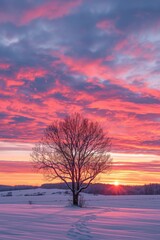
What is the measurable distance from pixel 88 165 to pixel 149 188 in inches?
3658

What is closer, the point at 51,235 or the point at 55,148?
the point at 51,235

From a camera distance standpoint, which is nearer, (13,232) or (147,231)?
(13,232)

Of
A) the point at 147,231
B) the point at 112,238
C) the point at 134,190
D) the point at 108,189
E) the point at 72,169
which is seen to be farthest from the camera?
the point at 134,190

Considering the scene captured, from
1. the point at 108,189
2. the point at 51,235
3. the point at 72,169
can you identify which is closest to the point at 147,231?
the point at 51,235

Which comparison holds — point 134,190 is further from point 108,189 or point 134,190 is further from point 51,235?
point 51,235

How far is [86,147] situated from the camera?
3988 centimetres

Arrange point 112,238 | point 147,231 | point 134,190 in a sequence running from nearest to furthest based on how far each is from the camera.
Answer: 1. point 112,238
2. point 147,231
3. point 134,190

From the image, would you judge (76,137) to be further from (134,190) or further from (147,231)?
(134,190)

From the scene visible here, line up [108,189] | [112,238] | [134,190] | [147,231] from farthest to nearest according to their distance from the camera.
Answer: [134,190]
[108,189]
[147,231]
[112,238]

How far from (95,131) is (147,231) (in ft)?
82.3

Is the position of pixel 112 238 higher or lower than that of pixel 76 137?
lower

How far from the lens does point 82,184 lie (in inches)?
1612

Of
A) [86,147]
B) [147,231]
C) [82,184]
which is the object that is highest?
[86,147]

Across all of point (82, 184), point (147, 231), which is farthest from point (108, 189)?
point (147, 231)
